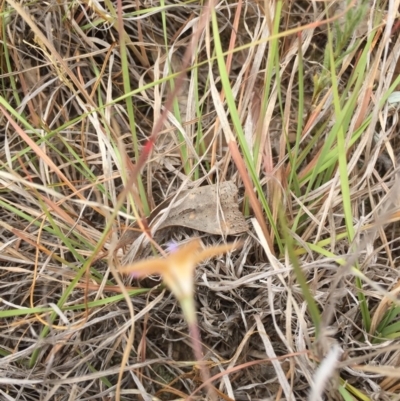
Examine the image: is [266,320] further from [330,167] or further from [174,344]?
[330,167]

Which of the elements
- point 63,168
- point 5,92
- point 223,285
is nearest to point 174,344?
point 223,285

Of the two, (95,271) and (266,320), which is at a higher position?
(95,271)

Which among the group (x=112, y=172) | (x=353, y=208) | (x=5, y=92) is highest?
(x=5, y=92)

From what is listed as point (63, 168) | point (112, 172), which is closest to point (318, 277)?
point (112, 172)

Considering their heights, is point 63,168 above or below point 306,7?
below

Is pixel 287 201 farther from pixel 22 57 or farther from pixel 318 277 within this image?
pixel 22 57

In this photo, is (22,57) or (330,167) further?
(22,57)
